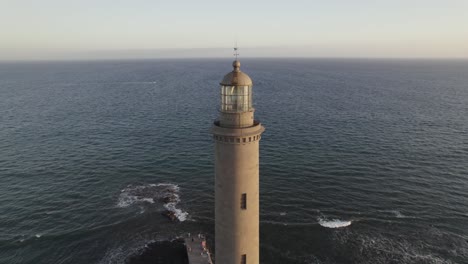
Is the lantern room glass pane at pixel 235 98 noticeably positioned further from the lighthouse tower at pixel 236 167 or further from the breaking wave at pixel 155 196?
the breaking wave at pixel 155 196

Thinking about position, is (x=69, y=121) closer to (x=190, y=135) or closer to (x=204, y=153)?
(x=190, y=135)

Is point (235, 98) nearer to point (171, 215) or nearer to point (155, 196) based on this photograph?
point (171, 215)

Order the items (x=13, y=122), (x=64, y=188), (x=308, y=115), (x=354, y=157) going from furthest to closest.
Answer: (x=308, y=115)
(x=13, y=122)
(x=354, y=157)
(x=64, y=188)

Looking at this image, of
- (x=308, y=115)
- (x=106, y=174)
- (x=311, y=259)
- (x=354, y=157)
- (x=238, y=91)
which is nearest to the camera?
(x=238, y=91)

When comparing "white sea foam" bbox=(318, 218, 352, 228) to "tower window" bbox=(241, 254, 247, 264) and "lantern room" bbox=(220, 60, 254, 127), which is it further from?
"lantern room" bbox=(220, 60, 254, 127)

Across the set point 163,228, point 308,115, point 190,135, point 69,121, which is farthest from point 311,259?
point 69,121

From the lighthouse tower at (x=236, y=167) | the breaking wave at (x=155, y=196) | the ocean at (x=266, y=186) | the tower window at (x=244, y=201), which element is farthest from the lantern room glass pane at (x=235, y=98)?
the breaking wave at (x=155, y=196)
